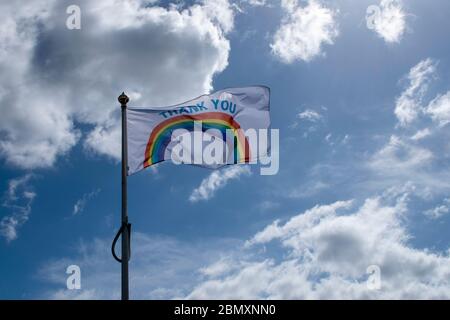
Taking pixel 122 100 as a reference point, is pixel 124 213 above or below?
below

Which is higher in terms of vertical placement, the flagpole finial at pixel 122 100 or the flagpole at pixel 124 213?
the flagpole finial at pixel 122 100

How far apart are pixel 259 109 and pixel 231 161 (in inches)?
96.6

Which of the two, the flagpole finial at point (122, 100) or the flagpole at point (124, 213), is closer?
the flagpole at point (124, 213)

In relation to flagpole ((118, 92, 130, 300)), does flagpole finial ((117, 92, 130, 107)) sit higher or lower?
higher

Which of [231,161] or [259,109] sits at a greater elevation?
[259,109]

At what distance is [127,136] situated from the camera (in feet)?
76.8

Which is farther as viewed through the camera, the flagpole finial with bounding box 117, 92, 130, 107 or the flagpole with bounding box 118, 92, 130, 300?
the flagpole finial with bounding box 117, 92, 130, 107
